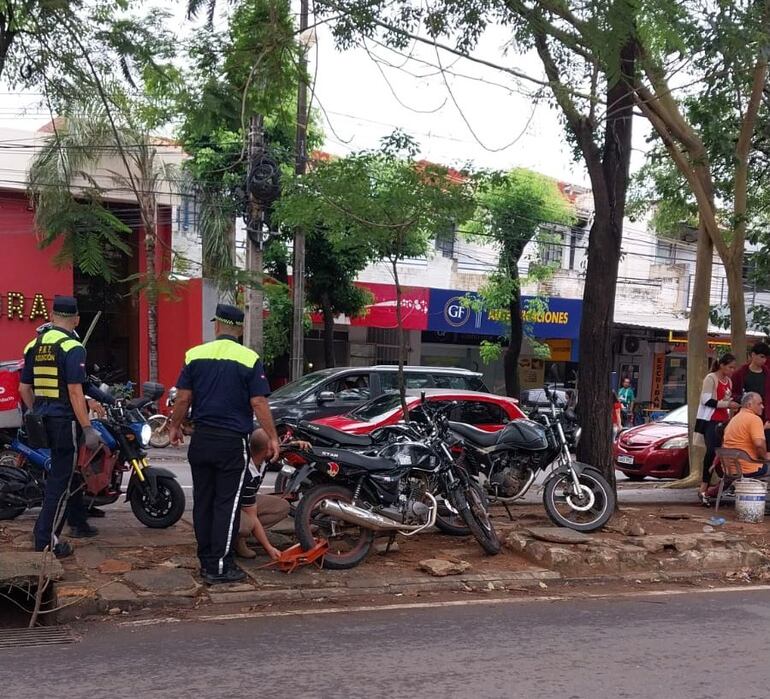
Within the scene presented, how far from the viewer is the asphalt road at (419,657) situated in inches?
173

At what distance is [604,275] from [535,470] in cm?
228

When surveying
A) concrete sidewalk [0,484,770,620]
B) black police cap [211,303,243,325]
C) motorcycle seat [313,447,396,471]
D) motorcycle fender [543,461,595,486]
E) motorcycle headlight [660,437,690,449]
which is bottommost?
concrete sidewalk [0,484,770,620]

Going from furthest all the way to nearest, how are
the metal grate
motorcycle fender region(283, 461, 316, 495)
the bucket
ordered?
the bucket → motorcycle fender region(283, 461, 316, 495) → the metal grate

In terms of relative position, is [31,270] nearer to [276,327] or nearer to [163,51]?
[276,327]

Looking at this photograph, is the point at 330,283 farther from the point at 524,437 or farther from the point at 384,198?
the point at 524,437

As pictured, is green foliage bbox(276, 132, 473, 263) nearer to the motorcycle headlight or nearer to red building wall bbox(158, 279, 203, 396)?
the motorcycle headlight

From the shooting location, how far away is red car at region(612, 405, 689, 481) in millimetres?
13500

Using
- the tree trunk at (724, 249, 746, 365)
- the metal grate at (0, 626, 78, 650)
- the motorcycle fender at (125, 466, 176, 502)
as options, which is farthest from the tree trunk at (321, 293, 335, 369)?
the metal grate at (0, 626, 78, 650)

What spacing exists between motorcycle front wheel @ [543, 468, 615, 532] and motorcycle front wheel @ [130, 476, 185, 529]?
348 centimetres

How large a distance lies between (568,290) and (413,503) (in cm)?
2256

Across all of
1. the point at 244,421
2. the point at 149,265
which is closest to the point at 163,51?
the point at 244,421

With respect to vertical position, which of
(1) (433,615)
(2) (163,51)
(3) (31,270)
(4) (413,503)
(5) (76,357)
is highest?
(2) (163,51)

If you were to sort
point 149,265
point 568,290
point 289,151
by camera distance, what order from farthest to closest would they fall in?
1. point 568,290
2. point 289,151
3. point 149,265

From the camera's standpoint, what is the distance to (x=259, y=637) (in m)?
5.19
